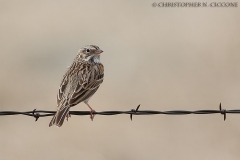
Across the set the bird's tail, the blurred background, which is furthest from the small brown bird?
the blurred background

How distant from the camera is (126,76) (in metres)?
22.9

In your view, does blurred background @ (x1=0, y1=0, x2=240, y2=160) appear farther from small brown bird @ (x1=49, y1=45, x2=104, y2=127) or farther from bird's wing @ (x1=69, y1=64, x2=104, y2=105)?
bird's wing @ (x1=69, y1=64, x2=104, y2=105)

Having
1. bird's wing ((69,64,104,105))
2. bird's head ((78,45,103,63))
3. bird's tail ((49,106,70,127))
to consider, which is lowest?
A: bird's tail ((49,106,70,127))

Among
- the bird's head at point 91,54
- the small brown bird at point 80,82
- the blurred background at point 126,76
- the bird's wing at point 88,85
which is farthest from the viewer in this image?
the blurred background at point 126,76

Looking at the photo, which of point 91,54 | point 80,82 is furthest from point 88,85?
point 91,54

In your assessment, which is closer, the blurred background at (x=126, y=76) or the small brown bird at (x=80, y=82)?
the small brown bird at (x=80, y=82)

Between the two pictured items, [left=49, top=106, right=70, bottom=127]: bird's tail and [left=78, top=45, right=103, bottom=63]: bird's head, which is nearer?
[left=49, top=106, right=70, bottom=127]: bird's tail

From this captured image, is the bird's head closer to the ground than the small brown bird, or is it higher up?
higher up

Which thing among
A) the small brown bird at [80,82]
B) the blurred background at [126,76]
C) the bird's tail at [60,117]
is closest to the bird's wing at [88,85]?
the small brown bird at [80,82]

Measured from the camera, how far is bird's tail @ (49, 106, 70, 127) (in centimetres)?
1133

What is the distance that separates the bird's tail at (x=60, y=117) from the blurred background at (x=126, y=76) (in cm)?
655

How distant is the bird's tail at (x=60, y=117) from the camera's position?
446 inches

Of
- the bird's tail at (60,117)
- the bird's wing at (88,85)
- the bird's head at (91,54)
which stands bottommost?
the bird's tail at (60,117)

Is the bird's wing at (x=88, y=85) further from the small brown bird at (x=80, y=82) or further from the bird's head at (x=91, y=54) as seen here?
the bird's head at (x=91, y=54)
